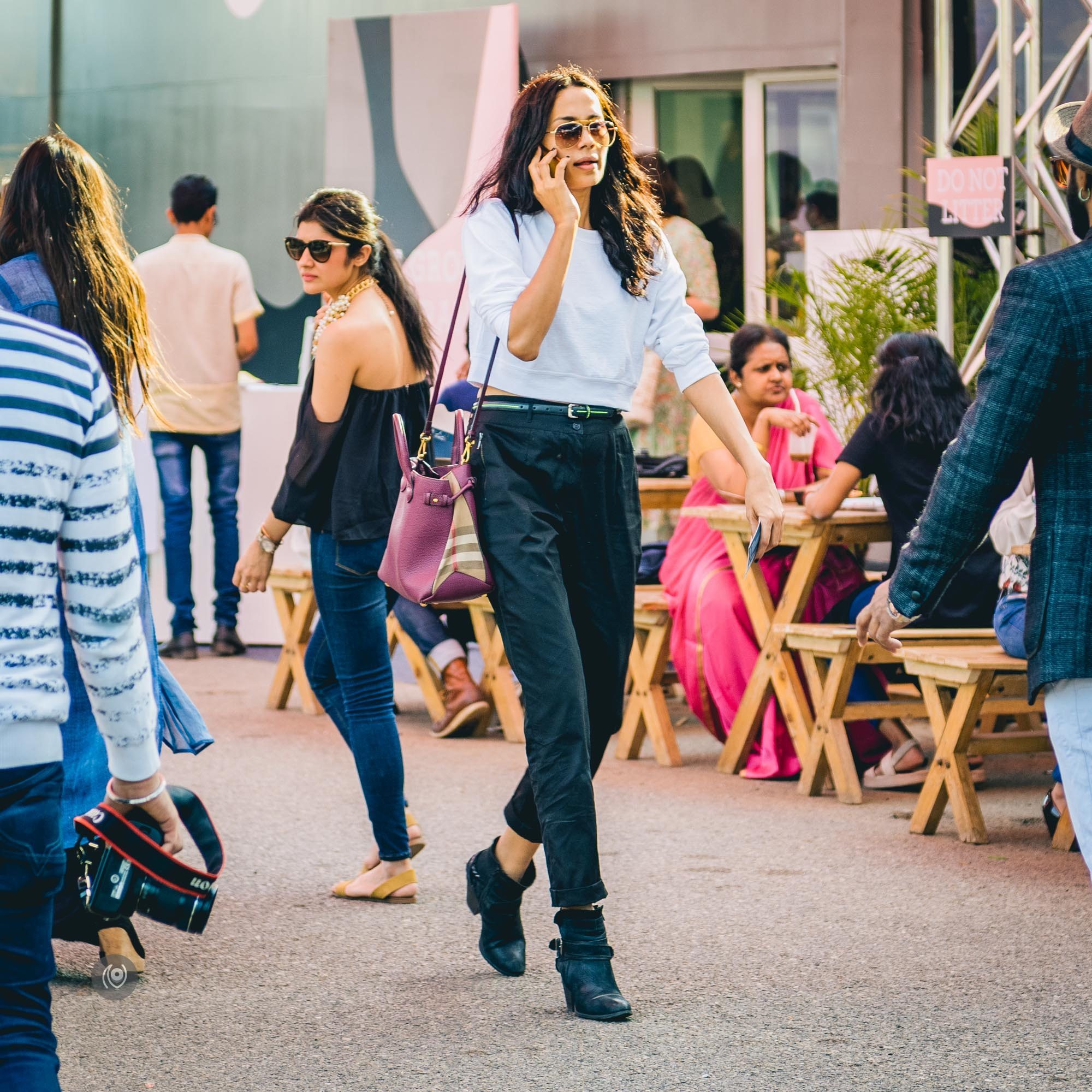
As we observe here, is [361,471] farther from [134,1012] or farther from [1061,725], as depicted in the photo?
[1061,725]

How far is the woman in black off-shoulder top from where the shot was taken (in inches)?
165

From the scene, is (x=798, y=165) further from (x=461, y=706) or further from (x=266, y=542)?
(x=266, y=542)

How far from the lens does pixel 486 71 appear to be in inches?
422

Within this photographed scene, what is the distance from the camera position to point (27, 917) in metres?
2.10

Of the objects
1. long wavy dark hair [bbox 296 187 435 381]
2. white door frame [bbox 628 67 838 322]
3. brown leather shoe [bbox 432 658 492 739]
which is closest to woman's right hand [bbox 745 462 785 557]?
long wavy dark hair [bbox 296 187 435 381]

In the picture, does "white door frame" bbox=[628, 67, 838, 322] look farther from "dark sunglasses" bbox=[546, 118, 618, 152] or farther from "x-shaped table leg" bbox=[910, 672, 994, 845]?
"dark sunglasses" bbox=[546, 118, 618, 152]

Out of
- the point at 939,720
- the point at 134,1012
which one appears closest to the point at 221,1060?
the point at 134,1012

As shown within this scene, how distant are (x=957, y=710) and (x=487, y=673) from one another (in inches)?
95.8

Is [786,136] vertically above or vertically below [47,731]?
above

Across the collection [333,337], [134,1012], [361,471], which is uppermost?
[333,337]

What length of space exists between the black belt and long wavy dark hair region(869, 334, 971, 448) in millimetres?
2511

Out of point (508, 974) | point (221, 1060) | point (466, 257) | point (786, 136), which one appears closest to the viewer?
point (221, 1060)

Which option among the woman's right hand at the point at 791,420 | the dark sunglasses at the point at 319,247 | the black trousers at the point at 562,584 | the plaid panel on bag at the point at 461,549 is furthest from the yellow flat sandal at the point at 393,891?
the woman's right hand at the point at 791,420

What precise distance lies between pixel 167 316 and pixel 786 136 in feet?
13.4
